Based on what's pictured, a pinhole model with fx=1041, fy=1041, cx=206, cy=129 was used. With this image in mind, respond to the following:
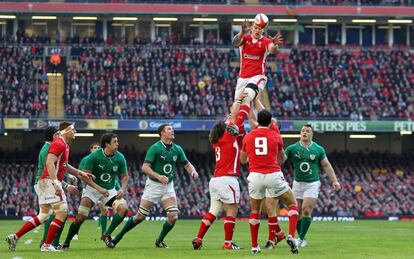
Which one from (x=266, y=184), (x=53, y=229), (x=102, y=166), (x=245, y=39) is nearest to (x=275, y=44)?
(x=245, y=39)

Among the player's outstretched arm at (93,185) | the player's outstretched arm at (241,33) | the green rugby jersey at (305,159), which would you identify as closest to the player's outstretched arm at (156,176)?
the player's outstretched arm at (93,185)

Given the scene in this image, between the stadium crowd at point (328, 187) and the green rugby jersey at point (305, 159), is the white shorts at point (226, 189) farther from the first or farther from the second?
the stadium crowd at point (328, 187)

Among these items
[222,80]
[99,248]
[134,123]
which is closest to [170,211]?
[99,248]

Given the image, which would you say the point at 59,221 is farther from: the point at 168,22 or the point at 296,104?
the point at 168,22

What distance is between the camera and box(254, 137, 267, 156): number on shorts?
66.2ft

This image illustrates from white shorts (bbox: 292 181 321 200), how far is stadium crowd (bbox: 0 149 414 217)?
30652mm

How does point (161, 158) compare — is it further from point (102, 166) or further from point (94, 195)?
point (94, 195)

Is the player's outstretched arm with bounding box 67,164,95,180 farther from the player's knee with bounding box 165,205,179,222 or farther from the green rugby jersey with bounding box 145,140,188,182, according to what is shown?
the player's knee with bounding box 165,205,179,222

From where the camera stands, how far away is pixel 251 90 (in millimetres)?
22828

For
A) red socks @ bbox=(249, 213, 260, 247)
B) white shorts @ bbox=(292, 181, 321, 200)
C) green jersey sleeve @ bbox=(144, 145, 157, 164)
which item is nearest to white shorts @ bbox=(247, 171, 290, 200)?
red socks @ bbox=(249, 213, 260, 247)

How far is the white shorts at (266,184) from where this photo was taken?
20266mm

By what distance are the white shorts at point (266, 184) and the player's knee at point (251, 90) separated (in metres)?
2.86

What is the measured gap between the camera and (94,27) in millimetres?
68750

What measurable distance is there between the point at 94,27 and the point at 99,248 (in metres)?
46.6
